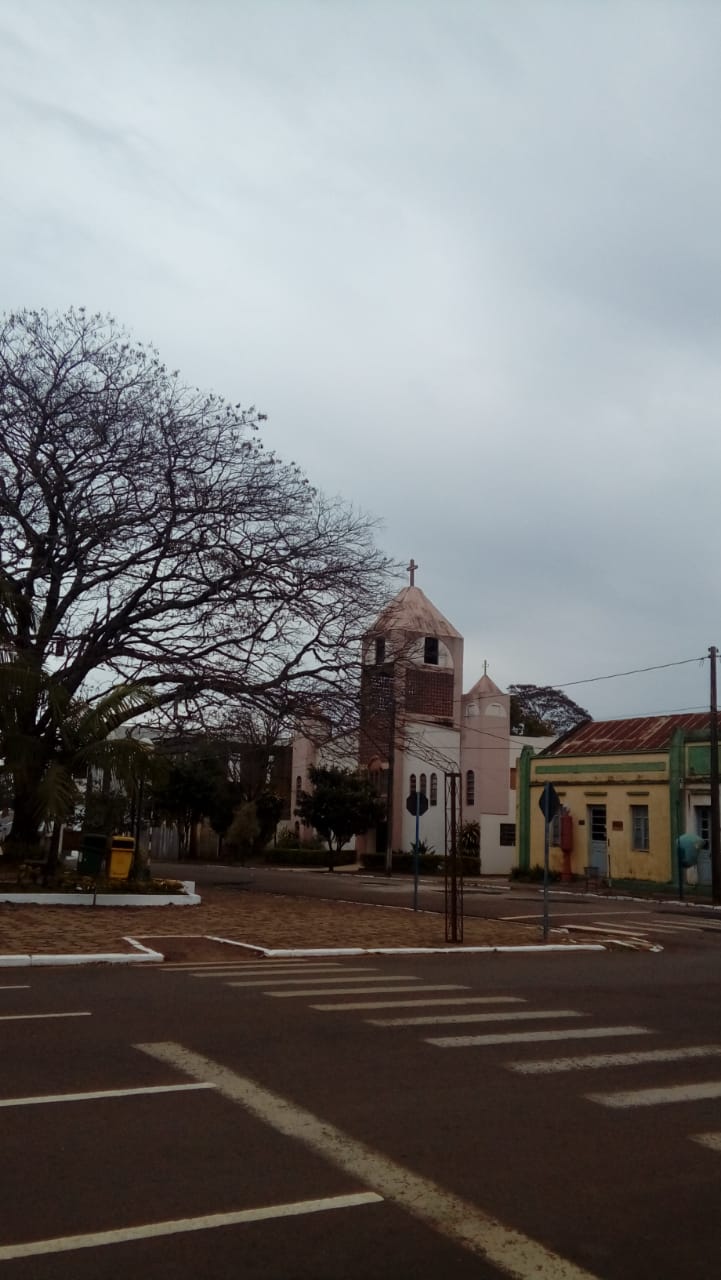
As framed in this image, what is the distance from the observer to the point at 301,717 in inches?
965

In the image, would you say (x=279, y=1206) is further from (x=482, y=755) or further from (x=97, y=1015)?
(x=482, y=755)

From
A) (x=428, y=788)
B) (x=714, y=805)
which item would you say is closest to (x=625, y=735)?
(x=714, y=805)

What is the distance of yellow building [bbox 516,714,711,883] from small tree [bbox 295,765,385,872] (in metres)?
8.94

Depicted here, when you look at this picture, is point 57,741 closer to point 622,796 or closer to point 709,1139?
point 709,1139

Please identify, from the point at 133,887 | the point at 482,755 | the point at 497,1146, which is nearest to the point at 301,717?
the point at 133,887

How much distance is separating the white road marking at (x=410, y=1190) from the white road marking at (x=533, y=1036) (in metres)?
2.03

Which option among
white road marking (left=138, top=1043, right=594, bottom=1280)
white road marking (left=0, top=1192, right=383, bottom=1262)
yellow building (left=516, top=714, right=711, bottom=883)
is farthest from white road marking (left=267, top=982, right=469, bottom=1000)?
yellow building (left=516, top=714, right=711, bottom=883)

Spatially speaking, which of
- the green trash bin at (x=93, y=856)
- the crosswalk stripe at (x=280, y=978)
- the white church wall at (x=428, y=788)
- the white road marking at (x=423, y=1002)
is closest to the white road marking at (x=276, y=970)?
the crosswalk stripe at (x=280, y=978)

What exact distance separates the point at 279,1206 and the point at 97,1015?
472 cm

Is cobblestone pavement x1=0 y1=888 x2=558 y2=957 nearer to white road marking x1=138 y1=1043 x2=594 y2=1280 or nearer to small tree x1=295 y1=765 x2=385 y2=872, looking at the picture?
white road marking x1=138 y1=1043 x2=594 y2=1280

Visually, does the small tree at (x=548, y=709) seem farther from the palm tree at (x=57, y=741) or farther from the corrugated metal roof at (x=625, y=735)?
the palm tree at (x=57, y=741)

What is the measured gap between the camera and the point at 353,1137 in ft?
18.8

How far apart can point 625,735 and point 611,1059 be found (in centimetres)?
3564

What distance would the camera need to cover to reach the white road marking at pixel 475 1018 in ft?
29.8
